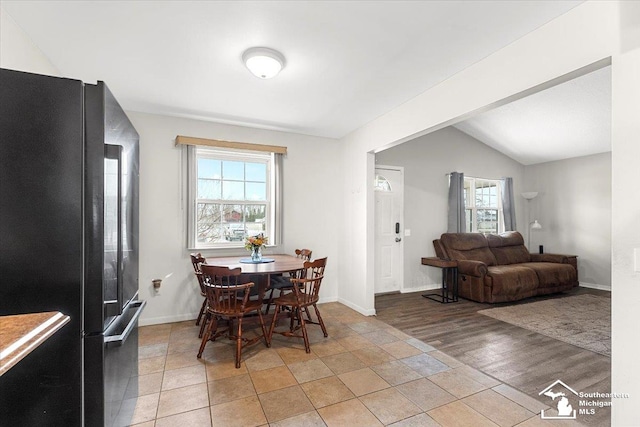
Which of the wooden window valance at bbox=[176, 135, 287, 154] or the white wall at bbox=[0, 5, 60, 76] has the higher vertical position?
the white wall at bbox=[0, 5, 60, 76]

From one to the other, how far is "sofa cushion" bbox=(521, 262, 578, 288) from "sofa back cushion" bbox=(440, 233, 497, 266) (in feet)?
2.15

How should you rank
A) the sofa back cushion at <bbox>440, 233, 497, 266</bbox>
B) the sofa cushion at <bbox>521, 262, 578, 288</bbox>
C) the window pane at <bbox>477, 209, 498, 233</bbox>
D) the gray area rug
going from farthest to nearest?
1. the window pane at <bbox>477, 209, 498, 233</bbox>
2. the sofa back cushion at <bbox>440, 233, 497, 266</bbox>
3. the sofa cushion at <bbox>521, 262, 578, 288</bbox>
4. the gray area rug

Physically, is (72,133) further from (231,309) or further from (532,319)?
(532,319)

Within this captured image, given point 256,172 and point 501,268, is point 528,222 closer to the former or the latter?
point 501,268

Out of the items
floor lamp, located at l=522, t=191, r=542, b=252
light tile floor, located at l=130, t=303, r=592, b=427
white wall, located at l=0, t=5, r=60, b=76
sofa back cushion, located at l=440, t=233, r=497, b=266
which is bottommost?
light tile floor, located at l=130, t=303, r=592, b=427

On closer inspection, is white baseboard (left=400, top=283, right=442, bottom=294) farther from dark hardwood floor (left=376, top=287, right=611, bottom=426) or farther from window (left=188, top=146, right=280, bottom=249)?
window (left=188, top=146, right=280, bottom=249)

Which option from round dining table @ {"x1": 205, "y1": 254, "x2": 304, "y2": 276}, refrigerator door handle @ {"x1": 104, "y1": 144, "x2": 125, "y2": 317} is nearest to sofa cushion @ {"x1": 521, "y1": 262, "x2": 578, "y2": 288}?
round dining table @ {"x1": 205, "y1": 254, "x2": 304, "y2": 276}

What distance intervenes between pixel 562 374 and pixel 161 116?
5.01m

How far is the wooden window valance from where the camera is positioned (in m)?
3.80

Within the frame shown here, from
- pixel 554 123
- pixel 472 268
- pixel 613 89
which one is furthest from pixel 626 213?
pixel 554 123

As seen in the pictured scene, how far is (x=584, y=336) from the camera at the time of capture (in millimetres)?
3305

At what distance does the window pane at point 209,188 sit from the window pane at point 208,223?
116 millimetres

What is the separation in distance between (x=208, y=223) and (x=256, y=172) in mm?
999

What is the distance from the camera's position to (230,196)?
13.8ft
